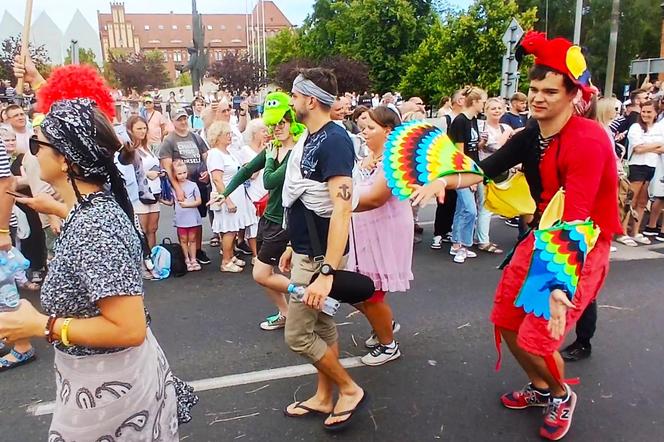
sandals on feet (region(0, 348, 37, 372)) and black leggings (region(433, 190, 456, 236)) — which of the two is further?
black leggings (region(433, 190, 456, 236))

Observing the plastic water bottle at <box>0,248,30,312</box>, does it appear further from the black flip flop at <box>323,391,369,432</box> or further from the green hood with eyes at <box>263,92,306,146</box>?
the black flip flop at <box>323,391,369,432</box>

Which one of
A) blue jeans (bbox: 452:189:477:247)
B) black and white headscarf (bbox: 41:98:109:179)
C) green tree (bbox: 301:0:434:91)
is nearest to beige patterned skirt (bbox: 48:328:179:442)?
black and white headscarf (bbox: 41:98:109:179)

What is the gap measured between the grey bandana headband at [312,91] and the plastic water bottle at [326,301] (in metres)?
1.00

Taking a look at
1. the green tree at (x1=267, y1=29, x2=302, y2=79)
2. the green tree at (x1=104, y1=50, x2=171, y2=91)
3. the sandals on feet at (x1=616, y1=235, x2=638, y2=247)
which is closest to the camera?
the sandals on feet at (x1=616, y1=235, x2=638, y2=247)

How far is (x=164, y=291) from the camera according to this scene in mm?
5508

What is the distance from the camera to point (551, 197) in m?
2.76

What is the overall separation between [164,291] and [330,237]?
334 centimetres

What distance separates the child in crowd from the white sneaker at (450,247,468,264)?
9.89 feet

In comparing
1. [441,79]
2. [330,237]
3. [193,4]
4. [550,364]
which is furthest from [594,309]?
[193,4]

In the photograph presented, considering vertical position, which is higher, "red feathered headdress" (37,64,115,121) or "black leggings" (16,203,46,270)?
"red feathered headdress" (37,64,115,121)

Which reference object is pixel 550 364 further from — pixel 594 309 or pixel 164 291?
pixel 164 291

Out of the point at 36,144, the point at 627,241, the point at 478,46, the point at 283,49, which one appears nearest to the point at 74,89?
the point at 36,144

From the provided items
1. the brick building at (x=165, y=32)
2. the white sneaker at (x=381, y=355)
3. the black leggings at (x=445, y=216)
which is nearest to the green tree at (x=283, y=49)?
the black leggings at (x=445, y=216)

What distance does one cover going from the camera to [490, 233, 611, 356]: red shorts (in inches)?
101
